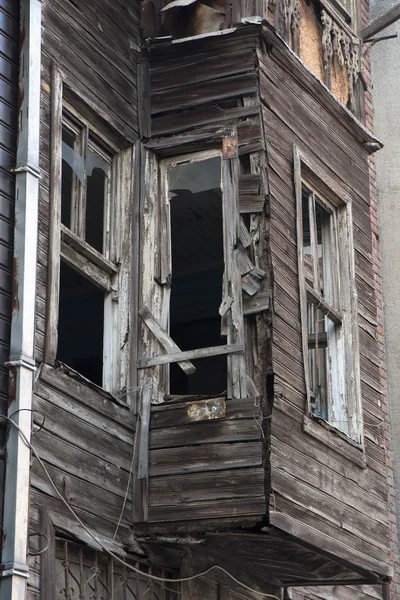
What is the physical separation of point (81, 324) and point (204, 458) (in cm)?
627

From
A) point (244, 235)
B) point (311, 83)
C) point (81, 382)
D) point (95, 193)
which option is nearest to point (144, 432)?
point (81, 382)

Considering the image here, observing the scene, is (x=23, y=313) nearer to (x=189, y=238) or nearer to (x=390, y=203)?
(x=189, y=238)

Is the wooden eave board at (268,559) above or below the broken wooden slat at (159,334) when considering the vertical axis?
below

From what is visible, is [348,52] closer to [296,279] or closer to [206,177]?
[206,177]

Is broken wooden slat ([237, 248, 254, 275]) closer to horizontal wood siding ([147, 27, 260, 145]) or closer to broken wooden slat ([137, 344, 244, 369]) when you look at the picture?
broken wooden slat ([137, 344, 244, 369])

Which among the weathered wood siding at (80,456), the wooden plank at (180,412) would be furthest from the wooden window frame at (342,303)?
the weathered wood siding at (80,456)

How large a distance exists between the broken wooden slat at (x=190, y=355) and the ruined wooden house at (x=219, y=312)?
2cm

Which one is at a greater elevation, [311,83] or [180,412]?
[311,83]

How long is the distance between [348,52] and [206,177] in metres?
1.92

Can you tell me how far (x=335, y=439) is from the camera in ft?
30.9

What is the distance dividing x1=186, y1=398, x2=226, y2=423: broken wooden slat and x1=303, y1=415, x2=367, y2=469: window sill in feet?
2.48

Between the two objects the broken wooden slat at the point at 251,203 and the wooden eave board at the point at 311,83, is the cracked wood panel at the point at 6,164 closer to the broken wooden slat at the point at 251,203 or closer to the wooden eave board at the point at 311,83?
the broken wooden slat at the point at 251,203

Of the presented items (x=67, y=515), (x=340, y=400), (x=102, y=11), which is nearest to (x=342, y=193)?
(x=340, y=400)

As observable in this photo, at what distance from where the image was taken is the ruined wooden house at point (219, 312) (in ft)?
25.9
